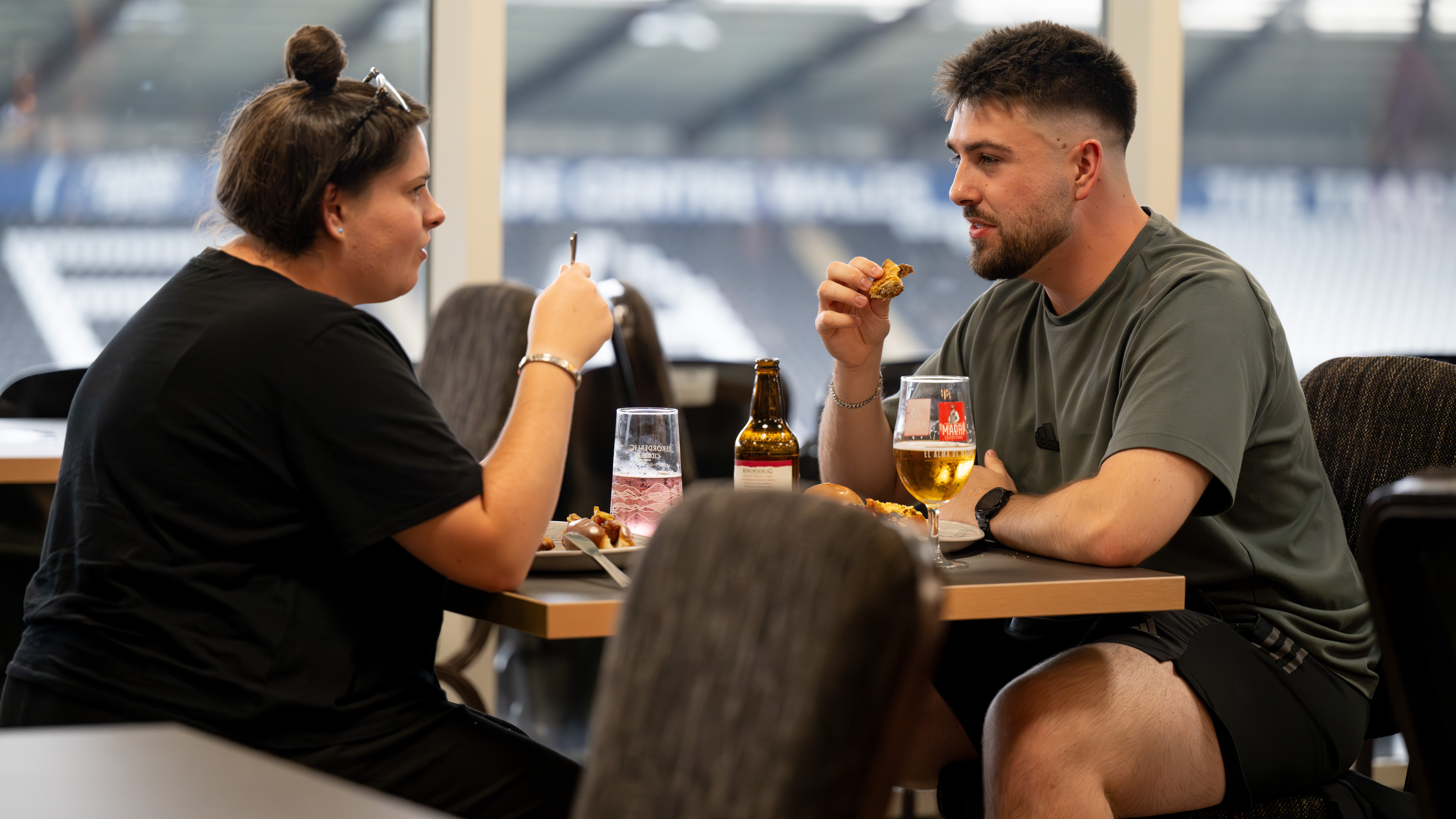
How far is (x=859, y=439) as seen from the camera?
2137mm

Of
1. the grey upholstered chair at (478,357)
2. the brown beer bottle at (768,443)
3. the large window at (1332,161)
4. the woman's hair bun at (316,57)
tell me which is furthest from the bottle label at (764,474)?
the large window at (1332,161)

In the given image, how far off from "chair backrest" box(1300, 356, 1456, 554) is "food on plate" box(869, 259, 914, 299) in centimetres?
63

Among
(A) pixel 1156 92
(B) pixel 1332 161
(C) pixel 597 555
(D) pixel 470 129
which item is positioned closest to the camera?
(C) pixel 597 555

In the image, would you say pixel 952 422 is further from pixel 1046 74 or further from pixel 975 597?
pixel 1046 74

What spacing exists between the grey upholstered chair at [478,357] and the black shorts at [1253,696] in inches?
49.1

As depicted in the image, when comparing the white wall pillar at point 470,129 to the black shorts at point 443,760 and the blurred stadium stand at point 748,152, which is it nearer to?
the blurred stadium stand at point 748,152

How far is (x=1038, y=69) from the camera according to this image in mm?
1991

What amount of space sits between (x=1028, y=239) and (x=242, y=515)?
115 centimetres

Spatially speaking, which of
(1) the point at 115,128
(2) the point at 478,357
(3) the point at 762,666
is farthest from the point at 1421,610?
(1) the point at 115,128

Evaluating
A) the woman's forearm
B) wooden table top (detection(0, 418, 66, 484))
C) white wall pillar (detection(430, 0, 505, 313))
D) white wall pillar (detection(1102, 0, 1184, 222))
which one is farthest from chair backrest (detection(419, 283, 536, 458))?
white wall pillar (detection(1102, 0, 1184, 222))

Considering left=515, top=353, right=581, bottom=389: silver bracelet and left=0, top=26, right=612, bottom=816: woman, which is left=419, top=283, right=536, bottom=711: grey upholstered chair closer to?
left=515, top=353, right=581, bottom=389: silver bracelet

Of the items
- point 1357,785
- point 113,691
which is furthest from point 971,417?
point 113,691

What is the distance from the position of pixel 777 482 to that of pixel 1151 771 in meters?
0.54

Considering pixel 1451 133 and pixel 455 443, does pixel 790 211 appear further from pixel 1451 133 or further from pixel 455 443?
pixel 455 443
